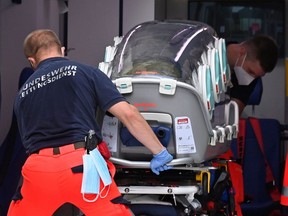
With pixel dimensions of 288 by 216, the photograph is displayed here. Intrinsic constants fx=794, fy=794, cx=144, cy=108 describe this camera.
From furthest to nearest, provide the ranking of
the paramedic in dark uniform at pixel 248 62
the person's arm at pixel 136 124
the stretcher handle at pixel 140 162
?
1. the paramedic in dark uniform at pixel 248 62
2. the stretcher handle at pixel 140 162
3. the person's arm at pixel 136 124

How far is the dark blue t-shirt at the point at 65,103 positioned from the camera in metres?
4.30

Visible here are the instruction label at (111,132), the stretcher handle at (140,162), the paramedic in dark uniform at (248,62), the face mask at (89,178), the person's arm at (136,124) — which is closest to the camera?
the face mask at (89,178)

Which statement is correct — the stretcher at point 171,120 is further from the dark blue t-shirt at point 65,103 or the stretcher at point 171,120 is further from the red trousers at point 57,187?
the red trousers at point 57,187

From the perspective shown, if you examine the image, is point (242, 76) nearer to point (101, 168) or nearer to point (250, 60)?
point (250, 60)

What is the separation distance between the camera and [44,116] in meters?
4.34

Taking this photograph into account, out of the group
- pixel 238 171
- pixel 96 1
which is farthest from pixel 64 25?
pixel 238 171

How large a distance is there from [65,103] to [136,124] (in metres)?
0.40

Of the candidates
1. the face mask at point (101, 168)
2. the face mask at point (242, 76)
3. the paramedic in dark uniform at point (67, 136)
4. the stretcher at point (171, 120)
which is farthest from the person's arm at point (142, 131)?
the face mask at point (242, 76)

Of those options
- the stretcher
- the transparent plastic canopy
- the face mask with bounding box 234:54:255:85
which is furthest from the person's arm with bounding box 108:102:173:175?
the face mask with bounding box 234:54:255:85

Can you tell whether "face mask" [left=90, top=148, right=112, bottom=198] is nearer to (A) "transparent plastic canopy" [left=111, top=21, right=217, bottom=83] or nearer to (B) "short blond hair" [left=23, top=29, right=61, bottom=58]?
(A) "transparent plastic canopy" [left=111, top=21, right=217, bottom=83]

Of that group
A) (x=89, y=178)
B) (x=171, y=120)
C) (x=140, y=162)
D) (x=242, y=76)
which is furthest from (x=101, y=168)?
(x=242, y=76)

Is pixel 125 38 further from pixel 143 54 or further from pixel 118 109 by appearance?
pixel 118 109

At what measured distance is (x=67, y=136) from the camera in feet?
14.1

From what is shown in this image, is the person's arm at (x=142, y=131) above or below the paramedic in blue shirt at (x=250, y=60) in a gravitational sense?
below
